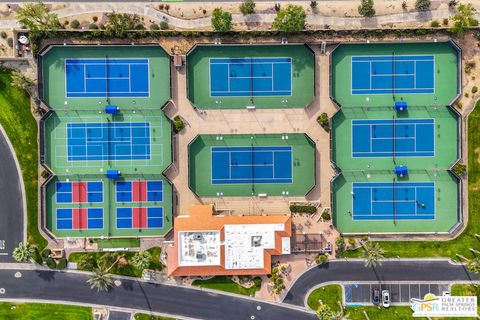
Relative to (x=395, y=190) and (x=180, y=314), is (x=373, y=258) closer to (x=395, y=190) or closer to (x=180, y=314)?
(x=395, y=190)

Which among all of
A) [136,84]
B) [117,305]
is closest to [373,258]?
[117,305]

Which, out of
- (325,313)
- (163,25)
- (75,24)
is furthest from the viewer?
(163,25)

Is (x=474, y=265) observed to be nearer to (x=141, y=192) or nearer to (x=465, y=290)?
(x=465, y=290)

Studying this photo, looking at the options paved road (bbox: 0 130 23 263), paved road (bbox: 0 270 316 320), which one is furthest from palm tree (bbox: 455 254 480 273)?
paved road (bbox: 0 130 23 263)

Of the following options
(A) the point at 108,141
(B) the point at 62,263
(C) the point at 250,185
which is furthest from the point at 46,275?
(C) the point at 250,185

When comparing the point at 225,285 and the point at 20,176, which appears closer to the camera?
the point at 20,176

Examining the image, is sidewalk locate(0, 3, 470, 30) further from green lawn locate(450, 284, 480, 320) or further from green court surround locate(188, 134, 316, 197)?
green lawn locate(450, 284, 480, 320)
